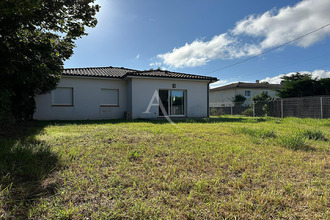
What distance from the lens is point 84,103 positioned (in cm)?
1032

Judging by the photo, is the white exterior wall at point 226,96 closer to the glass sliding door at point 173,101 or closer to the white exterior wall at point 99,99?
the glass sliding door at point 173,101

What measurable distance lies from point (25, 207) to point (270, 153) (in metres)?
3.91

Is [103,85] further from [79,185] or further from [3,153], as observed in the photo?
[79,185]

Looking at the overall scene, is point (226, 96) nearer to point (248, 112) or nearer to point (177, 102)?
point (248, 112)

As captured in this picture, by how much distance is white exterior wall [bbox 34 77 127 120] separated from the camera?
9570 millimetres

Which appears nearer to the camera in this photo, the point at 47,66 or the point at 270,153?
the point at 270,153

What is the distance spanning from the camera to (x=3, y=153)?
9.57 ft

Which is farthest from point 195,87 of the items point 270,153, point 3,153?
point 3,153

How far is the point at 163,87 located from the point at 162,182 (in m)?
9.25

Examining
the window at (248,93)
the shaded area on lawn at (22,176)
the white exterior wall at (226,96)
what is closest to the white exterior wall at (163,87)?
the shaded area on lawn at (22,176)

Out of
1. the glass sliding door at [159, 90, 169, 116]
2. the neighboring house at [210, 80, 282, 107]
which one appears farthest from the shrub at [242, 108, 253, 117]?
the neighboring house at [210, 80, 282, 107]

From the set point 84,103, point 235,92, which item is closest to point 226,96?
point 235,92

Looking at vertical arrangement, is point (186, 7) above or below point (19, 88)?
above

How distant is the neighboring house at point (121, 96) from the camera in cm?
987
